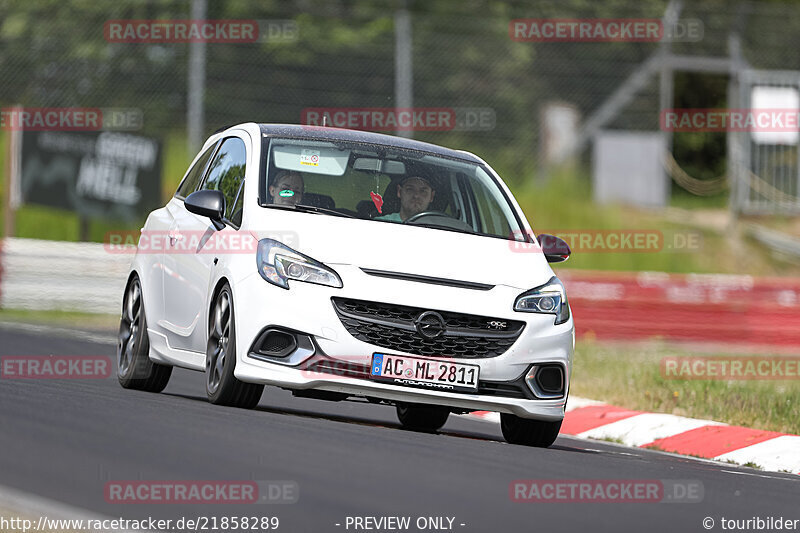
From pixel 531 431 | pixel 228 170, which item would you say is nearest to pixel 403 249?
pixel 531 431

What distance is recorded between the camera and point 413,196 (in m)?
10.1

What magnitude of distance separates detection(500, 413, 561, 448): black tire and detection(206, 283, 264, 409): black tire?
1626 millimetres

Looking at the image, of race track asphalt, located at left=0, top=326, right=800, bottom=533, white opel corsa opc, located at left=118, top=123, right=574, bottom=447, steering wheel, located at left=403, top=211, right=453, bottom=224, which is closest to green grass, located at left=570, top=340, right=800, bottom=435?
race track asphalt, located at left=0, top=326, right=800, bottom=533

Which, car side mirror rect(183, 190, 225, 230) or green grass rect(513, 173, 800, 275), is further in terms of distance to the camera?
green grass rect(513, 173, 800, 275)

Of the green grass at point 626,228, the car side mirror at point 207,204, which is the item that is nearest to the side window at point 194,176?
the car side mirror at point 207,204

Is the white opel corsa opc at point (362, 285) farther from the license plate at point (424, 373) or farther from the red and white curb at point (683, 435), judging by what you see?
the red and white curb at point (683, 435)

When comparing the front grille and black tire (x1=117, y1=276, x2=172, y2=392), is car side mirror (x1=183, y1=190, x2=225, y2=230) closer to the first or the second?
the front grille

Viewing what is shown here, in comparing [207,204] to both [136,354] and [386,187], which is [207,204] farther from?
[136,354]

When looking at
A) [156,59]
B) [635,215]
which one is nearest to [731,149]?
[635,215]

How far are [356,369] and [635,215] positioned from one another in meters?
18.8

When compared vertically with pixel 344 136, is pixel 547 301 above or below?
below

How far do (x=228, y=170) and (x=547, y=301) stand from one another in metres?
2.39

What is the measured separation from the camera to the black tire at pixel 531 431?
31.7 ft

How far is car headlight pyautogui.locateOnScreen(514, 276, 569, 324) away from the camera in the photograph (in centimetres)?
916
